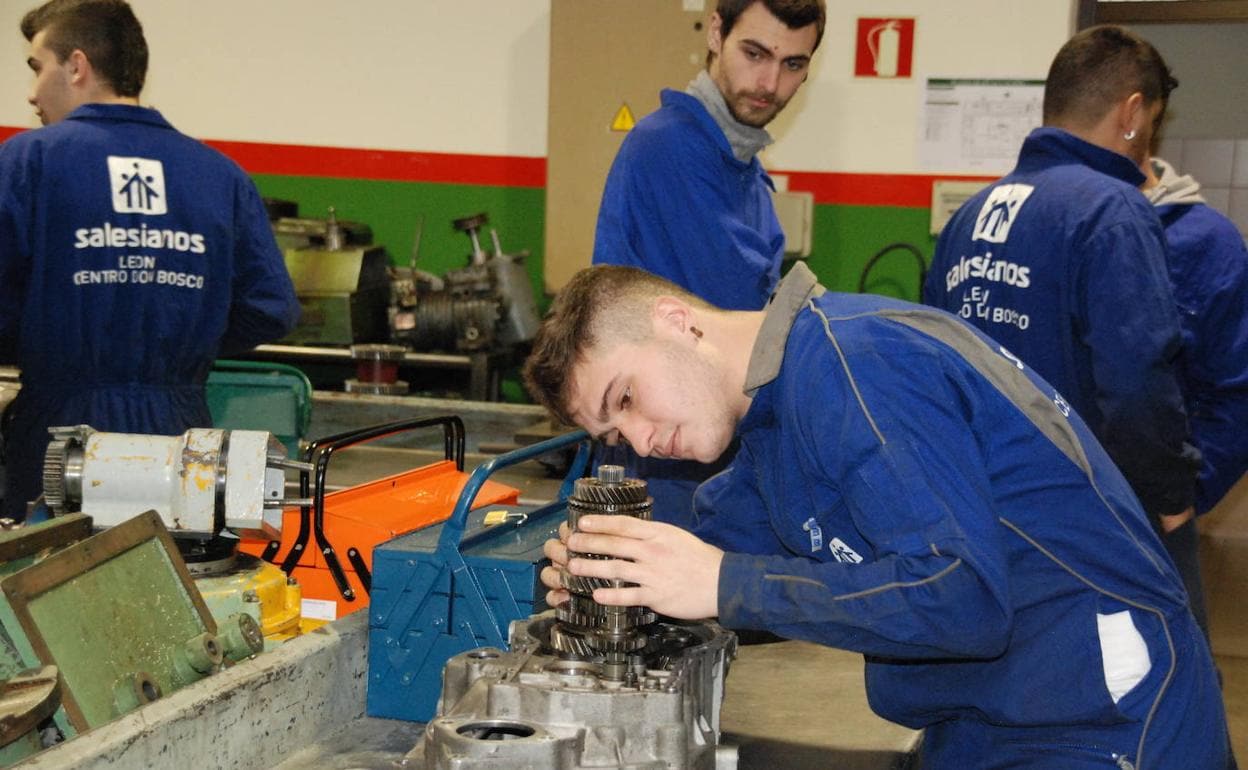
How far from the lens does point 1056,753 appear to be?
1.31 metres

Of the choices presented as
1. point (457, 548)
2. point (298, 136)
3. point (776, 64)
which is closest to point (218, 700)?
point (457, 548)

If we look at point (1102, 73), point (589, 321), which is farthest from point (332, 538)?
point (1102, 73)

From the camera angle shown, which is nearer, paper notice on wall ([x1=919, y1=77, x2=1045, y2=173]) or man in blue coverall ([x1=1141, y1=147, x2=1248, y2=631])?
man in blue coverall ([x1=1141, y1=147, x2=1248, y2=631])

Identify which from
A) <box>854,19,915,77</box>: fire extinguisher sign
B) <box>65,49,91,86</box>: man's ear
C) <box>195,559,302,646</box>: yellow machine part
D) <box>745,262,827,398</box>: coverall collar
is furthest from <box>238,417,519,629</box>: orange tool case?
<box>854,19,915,77</box>: fire extinguisher sign

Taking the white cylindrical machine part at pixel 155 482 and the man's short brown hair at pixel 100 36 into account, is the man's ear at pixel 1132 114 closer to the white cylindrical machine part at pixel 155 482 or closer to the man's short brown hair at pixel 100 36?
the white cylindrical machine part at pixel 155 482

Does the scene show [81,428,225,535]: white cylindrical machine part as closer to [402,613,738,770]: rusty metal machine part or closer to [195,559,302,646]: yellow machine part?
[195,559,302,646]: yellow machine part

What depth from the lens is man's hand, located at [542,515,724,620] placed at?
1.26 m

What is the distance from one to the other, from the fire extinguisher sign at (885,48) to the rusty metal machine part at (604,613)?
356 centimetres

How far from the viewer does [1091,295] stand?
205 centimetres

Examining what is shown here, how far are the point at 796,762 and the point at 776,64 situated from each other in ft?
4.05

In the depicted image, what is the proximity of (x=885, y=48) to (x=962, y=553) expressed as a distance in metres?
3.73

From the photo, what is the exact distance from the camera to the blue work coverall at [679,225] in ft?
7.18

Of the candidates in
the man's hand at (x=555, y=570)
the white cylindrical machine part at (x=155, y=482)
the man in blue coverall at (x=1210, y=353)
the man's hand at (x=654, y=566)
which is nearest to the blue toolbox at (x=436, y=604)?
the man's hand at (x=555, y=570)

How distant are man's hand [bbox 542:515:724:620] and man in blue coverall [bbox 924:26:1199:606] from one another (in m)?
1.02
